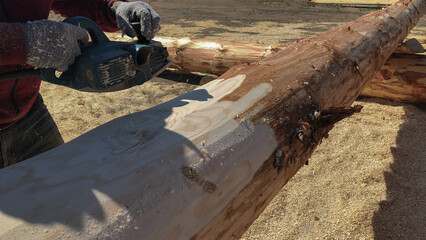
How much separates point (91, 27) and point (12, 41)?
0.32m

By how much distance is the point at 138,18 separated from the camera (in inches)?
73.2

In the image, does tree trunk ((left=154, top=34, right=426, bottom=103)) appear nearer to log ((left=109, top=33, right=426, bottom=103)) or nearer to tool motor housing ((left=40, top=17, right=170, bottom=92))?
log ((left=109, top=33, right=426, bottom=103))

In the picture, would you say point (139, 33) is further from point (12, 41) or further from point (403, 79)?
point (403, 79)

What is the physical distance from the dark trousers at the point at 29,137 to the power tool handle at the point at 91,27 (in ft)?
2.75

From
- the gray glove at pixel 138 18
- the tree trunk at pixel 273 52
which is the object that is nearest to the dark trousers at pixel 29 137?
the gray glove at pixel 138 18

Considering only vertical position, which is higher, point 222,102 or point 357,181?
point 222,102

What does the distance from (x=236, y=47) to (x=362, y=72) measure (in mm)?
2556

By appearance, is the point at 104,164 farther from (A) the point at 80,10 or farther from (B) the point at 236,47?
(B) the point at 236,47

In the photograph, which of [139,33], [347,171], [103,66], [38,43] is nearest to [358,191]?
[347,171]

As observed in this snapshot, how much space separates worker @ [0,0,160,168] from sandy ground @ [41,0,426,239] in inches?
62.4

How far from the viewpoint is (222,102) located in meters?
1.37

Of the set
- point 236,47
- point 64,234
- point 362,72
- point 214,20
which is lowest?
point 214,20

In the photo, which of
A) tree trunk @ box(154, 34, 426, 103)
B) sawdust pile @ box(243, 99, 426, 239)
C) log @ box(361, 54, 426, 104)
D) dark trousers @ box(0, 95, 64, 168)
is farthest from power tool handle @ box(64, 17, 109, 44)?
log @ box(361, 54, 426, 104)

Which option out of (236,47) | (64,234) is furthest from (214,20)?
(64,234)
